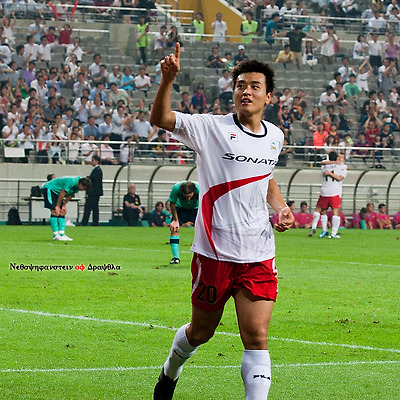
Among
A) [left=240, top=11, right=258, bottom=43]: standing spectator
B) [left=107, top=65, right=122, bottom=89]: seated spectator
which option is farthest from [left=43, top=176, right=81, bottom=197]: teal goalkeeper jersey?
[left=240, top=11, right=258, bottom=43]: standing spectator

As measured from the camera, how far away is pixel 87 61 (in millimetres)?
34875

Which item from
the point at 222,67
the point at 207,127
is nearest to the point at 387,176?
the point at 222,67

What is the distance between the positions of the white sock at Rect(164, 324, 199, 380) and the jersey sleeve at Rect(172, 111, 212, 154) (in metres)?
A: 1.15

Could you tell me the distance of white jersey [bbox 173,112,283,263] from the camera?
577 cm

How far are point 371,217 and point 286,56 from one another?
10.0 metres

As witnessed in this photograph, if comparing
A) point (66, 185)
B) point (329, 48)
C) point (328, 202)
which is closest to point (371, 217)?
point (328, 202)

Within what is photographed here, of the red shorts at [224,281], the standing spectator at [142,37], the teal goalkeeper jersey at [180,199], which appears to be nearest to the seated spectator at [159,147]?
the standing spectator at [142,37]

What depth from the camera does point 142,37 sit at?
121ft

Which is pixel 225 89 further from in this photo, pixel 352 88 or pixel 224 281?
pixel 224 281

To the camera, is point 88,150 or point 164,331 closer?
point 164,331

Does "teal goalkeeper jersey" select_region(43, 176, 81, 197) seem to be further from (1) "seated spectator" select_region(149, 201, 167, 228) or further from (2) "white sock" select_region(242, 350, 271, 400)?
(2) "white sock" select_region(242, 350, 271, 400)

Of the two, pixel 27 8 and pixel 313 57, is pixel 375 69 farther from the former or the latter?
pixel 27 8

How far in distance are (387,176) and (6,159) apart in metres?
12.7


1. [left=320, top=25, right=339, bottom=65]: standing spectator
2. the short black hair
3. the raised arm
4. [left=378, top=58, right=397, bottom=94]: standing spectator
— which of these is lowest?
the raised arm
